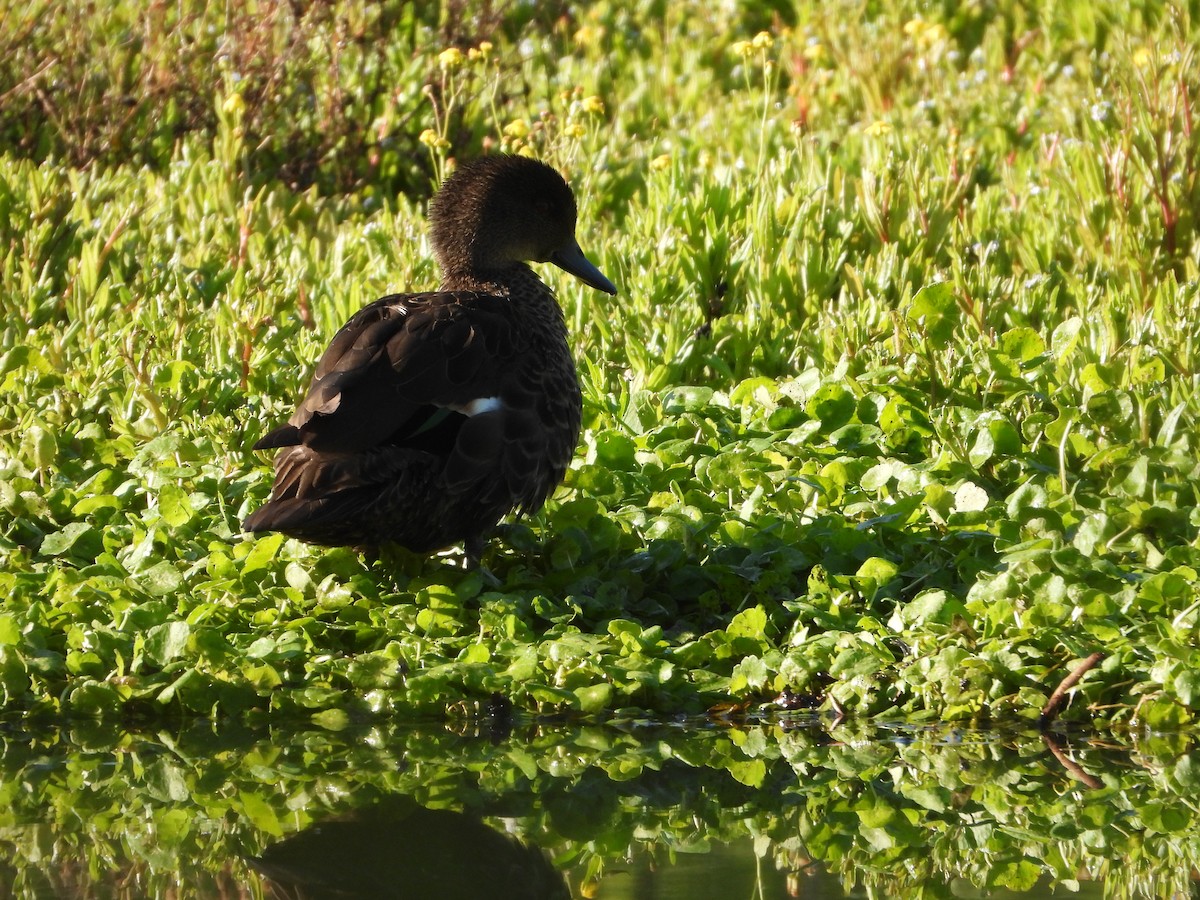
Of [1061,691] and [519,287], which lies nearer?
[1061,691]

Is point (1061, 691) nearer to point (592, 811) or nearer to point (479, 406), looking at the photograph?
point (592, 811)

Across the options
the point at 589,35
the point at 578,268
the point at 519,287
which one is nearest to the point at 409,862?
the point at 519,287

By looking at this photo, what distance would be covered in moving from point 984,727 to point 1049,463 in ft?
4.78

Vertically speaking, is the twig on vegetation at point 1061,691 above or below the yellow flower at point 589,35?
below

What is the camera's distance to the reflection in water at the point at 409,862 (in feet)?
9.65

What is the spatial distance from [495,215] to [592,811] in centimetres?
250

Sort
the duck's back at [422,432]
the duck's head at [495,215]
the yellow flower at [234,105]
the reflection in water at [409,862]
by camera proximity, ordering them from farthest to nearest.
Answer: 1. the yellow flower at [234,105]
2. the duck's head at [495,215]
3. the duck's back at [422,432]
4. the reflection in water at [409,862]

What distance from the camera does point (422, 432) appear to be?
454 cm

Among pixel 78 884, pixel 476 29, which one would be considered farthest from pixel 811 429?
pixel 476 29

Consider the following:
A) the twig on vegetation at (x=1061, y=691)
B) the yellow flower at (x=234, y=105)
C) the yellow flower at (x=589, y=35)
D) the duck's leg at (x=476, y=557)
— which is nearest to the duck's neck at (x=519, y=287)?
the duck's leg at (x=476, y=557)

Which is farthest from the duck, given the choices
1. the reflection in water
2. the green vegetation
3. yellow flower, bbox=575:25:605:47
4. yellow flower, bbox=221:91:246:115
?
yellow flower, bbox=575:25:605:47

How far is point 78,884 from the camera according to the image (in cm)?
295

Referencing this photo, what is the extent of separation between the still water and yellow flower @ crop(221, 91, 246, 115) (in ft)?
13.9

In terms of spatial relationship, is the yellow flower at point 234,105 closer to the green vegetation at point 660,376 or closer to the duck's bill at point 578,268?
the green vegetation at point 660,376
